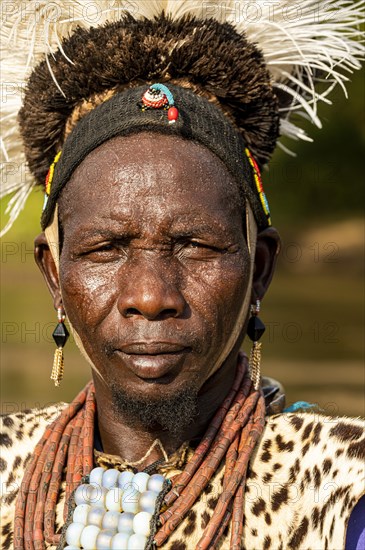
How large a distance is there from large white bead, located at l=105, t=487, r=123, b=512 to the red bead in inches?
42.8

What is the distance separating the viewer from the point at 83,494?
2.83 meters

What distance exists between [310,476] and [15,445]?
106 centimetres

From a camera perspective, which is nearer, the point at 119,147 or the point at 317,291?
the point at 119,147

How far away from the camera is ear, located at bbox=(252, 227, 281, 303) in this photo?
3141 millimetres

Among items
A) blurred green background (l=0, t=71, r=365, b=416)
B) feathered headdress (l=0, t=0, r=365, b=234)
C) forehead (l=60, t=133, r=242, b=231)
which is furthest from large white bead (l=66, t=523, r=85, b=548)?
blurred green background (l=0, t=71, r=365, b=416)

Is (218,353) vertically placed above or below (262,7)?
below

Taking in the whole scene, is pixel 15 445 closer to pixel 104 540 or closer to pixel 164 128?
pixel 104 540

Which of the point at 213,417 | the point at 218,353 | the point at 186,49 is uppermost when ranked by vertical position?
the point at 186,49

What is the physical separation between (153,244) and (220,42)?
2.33 feet

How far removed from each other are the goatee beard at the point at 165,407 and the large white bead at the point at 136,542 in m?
0.32

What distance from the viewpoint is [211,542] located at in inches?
104

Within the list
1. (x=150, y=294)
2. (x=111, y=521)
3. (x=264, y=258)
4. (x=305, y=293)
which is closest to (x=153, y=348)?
(x=150, y=294)

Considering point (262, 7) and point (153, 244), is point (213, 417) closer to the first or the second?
point (153, 244)

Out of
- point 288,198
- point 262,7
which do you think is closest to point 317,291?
point 288,198
